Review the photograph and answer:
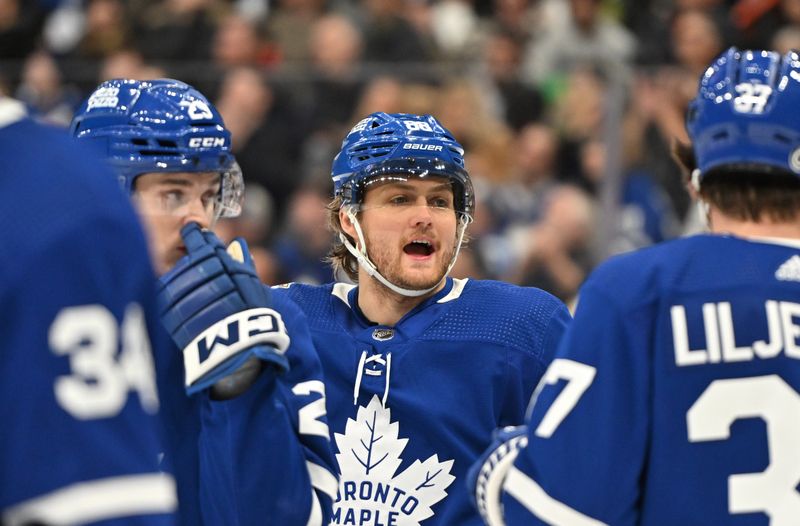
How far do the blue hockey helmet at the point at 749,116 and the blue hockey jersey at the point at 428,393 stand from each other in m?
1.03

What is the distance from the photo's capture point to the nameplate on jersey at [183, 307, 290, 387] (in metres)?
2.57

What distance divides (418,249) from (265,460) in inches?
41.4

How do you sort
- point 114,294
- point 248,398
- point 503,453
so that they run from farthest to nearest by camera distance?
point 248,398, point 503,453, point 114,294

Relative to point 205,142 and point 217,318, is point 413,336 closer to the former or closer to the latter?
point 205,142

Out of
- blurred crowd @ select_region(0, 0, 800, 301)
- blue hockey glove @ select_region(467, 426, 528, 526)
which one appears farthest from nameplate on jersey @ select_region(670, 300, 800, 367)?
blurred crowd @ select_region(0, 0, 800, 301)

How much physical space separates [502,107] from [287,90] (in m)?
1.16

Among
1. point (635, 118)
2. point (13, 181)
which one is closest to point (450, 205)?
point (13, 181)

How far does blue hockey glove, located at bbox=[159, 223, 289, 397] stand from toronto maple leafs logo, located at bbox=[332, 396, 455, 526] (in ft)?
2.12

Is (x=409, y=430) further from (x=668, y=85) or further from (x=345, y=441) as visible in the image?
(x=668, y=85)

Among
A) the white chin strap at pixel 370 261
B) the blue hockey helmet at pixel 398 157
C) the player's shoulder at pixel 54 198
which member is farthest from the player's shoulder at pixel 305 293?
the player's shoulder at pixel 54 198

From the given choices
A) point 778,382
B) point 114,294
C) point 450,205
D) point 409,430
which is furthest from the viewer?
point 450,205

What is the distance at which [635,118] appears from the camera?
6.68m

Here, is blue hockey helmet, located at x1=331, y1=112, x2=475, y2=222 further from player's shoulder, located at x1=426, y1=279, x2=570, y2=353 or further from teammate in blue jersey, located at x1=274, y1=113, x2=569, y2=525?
player's shoulder, located at x1=426, y1=279, x2=570, y2=353

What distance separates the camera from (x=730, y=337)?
7.18 ft
